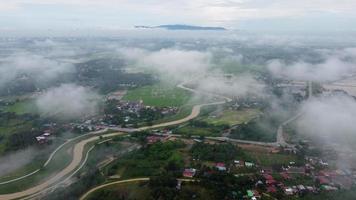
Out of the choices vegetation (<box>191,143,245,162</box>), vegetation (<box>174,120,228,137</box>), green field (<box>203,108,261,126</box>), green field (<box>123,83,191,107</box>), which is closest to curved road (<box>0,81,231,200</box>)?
vegetation (<box>174,120,228,137</box>)

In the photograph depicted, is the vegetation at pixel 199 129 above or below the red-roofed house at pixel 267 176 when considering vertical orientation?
above

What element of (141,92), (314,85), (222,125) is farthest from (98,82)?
(314,85)

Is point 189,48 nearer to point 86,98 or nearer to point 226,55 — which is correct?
point 226,55

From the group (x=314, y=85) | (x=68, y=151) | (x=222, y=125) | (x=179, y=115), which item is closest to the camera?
(x=68, y=151)

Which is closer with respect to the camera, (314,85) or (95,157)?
(95,157)

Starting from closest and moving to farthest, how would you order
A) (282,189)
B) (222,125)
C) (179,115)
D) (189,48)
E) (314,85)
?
(282,189), (222,125), (179,115), (314,85), (189,48)

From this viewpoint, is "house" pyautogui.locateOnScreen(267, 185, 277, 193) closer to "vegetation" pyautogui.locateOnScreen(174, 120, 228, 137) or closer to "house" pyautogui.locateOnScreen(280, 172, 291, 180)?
"house" pyautogui.locateOnScreen(280, 172, 291, 180)

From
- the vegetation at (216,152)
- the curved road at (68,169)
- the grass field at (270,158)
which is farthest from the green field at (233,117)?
the grass field at (270,158)

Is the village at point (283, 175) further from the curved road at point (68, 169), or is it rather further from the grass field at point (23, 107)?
the grass field at point (23, 107)
